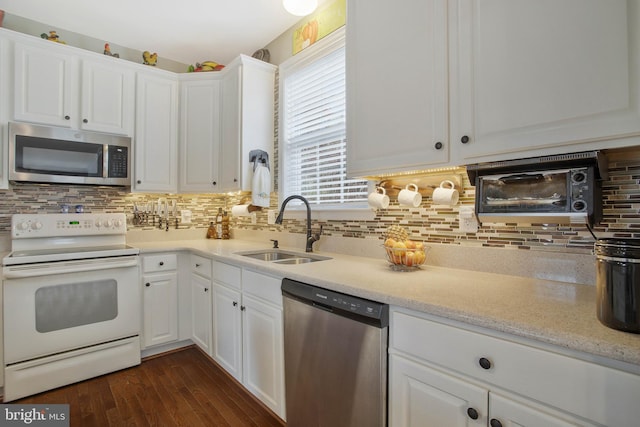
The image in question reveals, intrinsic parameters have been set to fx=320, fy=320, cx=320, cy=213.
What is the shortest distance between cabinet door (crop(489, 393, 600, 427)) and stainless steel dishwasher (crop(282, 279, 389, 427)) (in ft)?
1.20

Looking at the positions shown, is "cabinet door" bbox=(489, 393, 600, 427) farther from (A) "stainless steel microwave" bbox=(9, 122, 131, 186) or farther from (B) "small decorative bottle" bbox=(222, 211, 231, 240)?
(A) "stainless steel microwave" bbox=(9, 122, 131, 186)

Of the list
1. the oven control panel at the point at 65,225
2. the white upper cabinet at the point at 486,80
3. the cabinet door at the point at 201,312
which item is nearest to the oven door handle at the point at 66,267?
the oven control panel at the point at 65,225

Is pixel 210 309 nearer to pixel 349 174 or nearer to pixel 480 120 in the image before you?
Result: pixel 349 174

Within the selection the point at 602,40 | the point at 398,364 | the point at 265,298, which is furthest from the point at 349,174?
the point at 602,40

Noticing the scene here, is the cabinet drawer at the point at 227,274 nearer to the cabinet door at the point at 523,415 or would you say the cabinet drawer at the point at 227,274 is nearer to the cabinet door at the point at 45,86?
the cabinet door at the point at 523,415

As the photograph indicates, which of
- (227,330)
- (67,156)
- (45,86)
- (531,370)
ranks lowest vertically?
(227,330)

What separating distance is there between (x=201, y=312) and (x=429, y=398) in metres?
1.92

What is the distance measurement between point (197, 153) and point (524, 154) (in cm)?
261

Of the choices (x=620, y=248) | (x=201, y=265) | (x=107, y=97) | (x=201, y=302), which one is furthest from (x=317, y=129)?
(x=620, y=248)

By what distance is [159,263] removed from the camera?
2502 mm

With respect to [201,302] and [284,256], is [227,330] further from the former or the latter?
[284,256]

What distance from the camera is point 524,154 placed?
1122 millimetres

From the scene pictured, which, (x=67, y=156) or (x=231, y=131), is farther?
(x=231, y=131)

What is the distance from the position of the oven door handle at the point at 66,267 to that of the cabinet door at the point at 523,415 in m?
2.35
